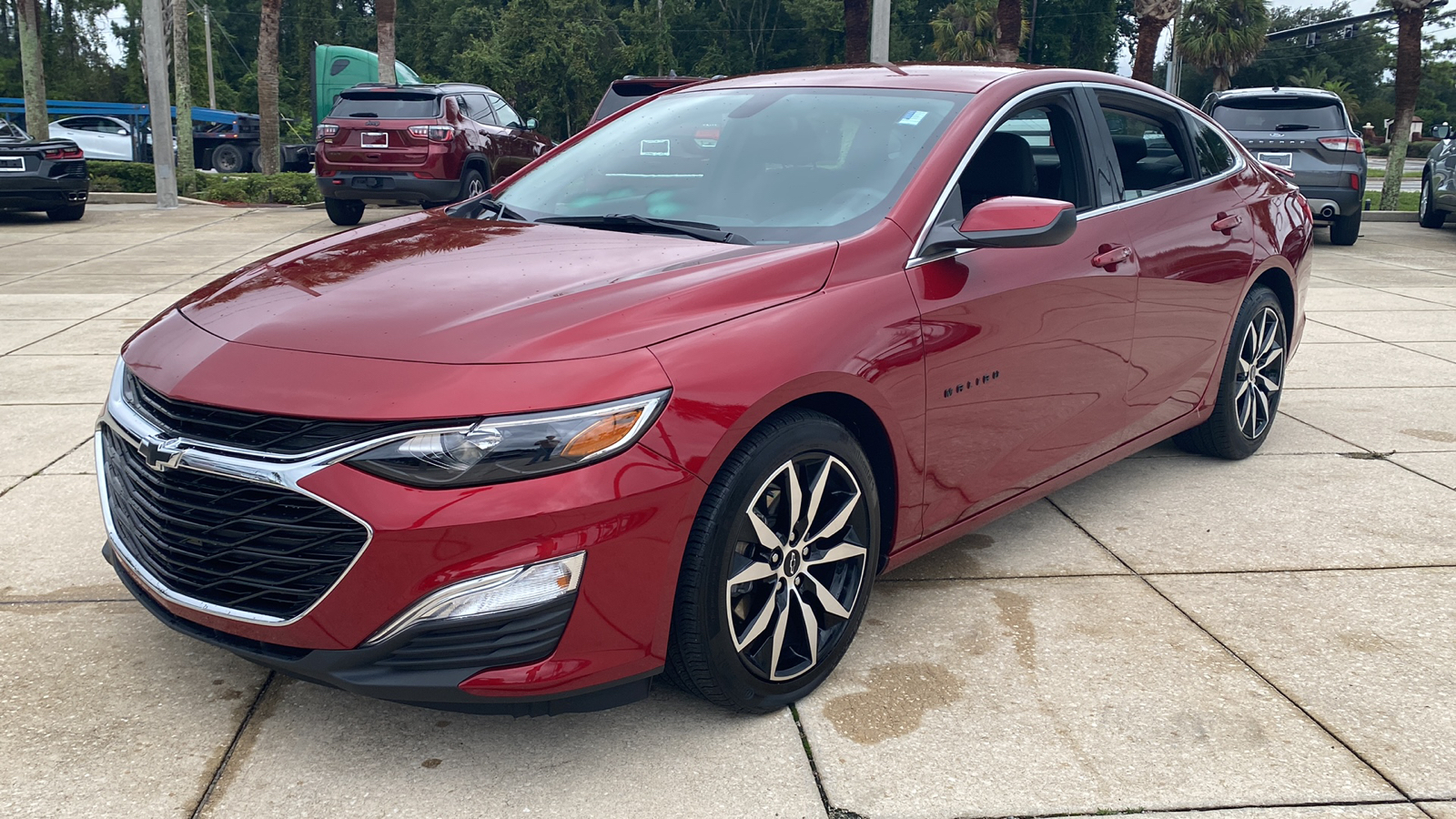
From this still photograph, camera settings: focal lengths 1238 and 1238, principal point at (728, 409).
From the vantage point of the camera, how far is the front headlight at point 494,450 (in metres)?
2.54

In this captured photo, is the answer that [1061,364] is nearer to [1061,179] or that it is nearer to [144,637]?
[1061,179]

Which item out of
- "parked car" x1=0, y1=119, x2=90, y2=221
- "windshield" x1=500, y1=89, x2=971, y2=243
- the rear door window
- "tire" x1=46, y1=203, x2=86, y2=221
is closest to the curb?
"tire" x1=46, y1=203, x2=86, y2=221

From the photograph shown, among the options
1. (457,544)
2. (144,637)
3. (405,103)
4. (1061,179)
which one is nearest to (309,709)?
(144,637)

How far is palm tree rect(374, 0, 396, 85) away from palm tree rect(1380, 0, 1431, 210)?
705 inches

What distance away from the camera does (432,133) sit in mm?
14805

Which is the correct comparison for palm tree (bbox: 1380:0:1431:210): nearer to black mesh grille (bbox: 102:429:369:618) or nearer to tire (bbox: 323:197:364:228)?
tire (bbox: 323:197:364:228)

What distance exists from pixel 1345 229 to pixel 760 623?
14.1 meters

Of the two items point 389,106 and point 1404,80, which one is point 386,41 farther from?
point 1404,80

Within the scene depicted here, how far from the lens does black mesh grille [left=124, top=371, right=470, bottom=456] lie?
2557 millimetres

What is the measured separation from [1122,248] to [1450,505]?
1901 mm

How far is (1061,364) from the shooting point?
396cm

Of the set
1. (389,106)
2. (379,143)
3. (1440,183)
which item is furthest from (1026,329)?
(1440,183)

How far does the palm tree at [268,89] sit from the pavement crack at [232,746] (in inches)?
885

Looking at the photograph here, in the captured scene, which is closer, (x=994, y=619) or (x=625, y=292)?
(x=625, y=292)
